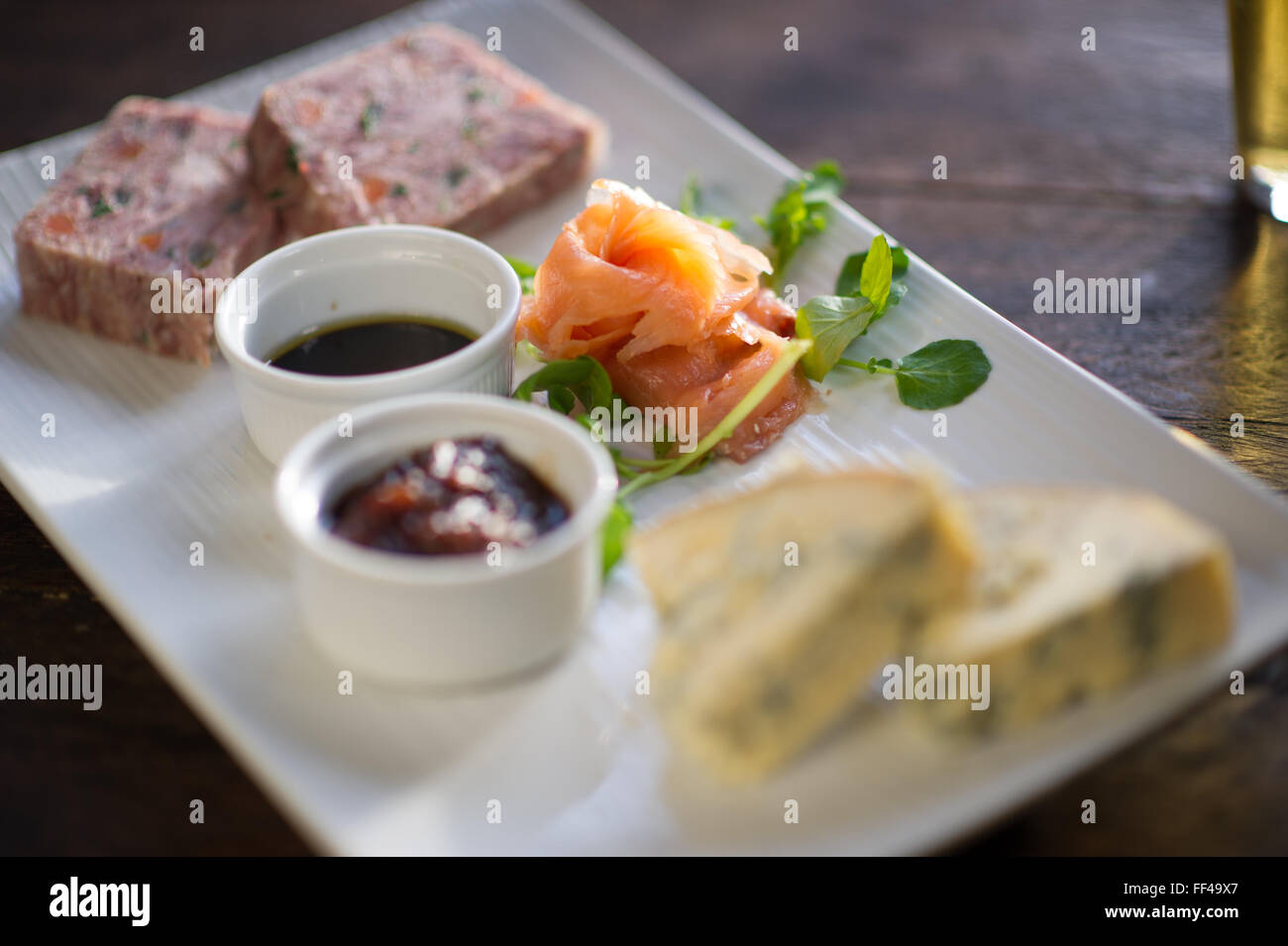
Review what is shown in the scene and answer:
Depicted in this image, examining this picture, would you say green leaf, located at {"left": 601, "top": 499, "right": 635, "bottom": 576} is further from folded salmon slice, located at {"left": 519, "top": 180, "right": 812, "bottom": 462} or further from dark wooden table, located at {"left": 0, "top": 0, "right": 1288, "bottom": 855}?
dark wooden table, located at {"left": 0, "top": 0, "right": 1288, "bottom": 855}

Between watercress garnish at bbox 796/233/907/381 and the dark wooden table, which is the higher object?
watercress garnish at bbox 796/233/907/381

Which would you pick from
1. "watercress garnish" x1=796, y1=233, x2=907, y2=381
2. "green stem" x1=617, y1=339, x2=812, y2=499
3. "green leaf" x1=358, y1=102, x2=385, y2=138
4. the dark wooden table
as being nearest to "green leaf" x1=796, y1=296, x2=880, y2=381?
"watercress garnish" x1=796, y1=233, x2=907, y2=381

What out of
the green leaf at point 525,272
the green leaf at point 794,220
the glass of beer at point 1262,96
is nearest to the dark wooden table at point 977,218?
the glass of beer at point 1262,96

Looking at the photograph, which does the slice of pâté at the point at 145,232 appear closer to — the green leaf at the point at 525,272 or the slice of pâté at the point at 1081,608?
the green leaf at the point at 525,272

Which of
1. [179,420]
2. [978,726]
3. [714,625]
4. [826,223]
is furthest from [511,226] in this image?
[978,726]

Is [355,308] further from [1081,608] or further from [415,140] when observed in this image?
[1081,608]

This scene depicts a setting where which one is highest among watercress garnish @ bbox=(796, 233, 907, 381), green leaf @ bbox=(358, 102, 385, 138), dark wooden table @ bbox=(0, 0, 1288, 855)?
green leaf @ bbox=(358, 102, 385, 138)
